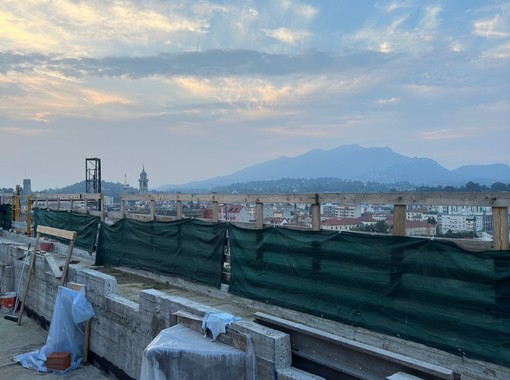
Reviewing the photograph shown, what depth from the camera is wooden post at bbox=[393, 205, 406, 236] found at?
6.59 m

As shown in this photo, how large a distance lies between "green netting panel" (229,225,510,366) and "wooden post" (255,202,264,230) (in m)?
0.19

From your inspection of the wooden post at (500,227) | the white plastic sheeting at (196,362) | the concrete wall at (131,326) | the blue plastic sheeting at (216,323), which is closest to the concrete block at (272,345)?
the concrete wall at (131,326)

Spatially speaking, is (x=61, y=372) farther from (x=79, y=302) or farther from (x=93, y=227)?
(x=93, y=227)

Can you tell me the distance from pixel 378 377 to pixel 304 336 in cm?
106

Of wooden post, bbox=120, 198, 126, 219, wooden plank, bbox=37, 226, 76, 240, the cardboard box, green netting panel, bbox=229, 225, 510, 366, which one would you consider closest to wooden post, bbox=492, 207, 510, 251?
green netting panel, bbox=229, 225, 510, 366

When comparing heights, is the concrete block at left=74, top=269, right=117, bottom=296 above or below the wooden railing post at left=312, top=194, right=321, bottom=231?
below

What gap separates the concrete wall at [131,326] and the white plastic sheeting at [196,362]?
7.9 inches

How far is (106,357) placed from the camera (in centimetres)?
946

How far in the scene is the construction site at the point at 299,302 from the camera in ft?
17.5

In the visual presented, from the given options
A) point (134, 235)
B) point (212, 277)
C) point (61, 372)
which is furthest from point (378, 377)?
point (134, 235)

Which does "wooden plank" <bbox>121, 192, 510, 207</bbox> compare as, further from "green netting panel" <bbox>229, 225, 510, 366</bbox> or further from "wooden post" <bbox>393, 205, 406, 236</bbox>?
"green netting panel" <bbox>229, 225, 510, 366</bbox>

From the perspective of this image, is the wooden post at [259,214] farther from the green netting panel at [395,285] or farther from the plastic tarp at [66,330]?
the plastic tarp at [66,330]

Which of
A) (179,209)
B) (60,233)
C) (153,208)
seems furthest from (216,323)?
(60,233)

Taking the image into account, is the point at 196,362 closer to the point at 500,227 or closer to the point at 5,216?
the point at 500,227
